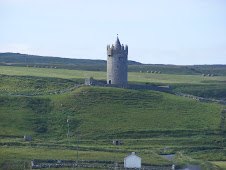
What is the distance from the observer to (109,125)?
327 feet

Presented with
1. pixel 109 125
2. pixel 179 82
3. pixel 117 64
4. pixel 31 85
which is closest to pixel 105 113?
pixel 109 125

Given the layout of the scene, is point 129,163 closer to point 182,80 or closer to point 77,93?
point 77,93

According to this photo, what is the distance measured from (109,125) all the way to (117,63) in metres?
27.1

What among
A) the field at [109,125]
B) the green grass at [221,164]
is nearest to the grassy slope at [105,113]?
the field at [109,125]

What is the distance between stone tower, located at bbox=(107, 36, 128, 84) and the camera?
123938mm

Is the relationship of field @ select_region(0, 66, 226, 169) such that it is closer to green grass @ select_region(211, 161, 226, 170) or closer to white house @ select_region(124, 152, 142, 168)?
green grass @ select_region(211, 161, 226, 170)

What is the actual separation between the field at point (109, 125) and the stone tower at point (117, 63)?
7.16 metres

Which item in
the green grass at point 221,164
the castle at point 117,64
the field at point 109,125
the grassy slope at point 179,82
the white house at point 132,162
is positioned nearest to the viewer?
the white house at point 132,162

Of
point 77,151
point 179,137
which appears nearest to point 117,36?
point 179,137

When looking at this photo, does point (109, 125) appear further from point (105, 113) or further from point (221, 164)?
point (221, 164)

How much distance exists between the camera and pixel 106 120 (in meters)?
102

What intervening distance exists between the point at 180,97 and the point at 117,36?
20.2 metres

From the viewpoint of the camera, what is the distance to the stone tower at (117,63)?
123938mm

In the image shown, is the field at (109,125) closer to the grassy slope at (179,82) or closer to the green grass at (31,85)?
the green grass at (31,85)
